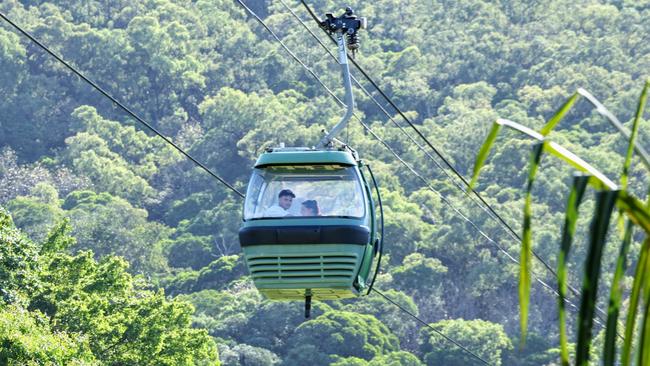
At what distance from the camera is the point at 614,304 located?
2273 mm

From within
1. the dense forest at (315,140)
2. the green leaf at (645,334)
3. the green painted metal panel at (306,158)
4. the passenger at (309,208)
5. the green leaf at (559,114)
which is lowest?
the green leaf at (645,334)

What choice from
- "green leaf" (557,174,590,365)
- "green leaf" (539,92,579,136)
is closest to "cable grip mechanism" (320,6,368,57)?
"green leaf" (539,92,579,136)

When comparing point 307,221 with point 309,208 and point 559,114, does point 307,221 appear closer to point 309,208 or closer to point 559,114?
point 309,208

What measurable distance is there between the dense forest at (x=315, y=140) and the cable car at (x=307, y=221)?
176 feet

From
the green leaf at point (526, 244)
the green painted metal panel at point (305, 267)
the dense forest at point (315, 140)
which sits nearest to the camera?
the green leaf at point (526, 244)

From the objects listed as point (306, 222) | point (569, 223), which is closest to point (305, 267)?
point (306, 222)

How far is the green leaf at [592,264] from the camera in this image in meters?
2.16

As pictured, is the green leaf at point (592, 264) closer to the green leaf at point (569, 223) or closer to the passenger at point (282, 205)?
the green leaf at point (569, 223)

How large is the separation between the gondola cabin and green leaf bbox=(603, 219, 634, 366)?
10.5 meters

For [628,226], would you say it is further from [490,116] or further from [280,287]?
[490,116]

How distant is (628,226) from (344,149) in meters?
11.1

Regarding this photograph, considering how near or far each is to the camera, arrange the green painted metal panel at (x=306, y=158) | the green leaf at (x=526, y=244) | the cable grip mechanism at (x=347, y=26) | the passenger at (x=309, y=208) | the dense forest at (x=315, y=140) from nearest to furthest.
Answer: the green leaf at (x=526, y=244)
the green painted metal panel at (x=306, y=158)
the passenger at (x=309, y=208)
the cable grip mechanism at (x=347, y=26)
the dense forest at (x=315, y=140)

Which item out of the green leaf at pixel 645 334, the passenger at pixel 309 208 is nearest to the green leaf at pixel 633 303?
the green leaf at pixel 645 334

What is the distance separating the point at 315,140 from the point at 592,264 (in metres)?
101
